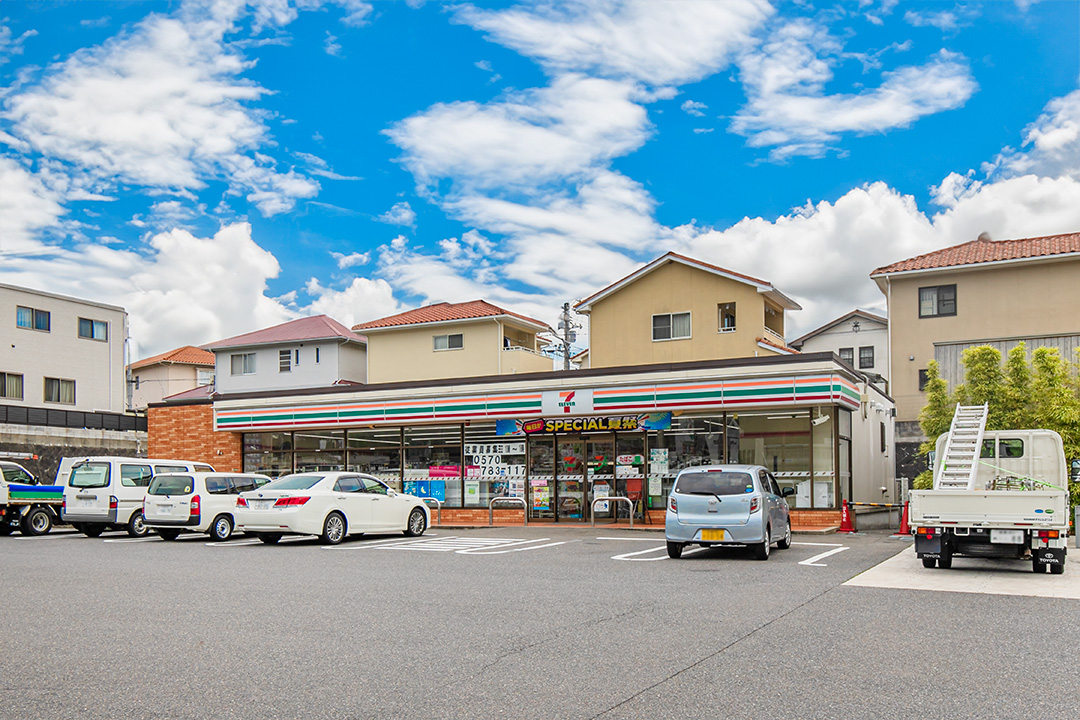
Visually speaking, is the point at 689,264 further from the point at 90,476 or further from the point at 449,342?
the point at 90,476

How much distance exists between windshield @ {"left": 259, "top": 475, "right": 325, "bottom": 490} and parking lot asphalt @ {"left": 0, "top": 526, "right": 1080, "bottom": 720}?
375cm

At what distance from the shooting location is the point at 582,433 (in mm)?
25203

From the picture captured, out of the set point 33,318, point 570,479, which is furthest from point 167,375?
point 570,479

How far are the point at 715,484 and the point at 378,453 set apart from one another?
15.3m

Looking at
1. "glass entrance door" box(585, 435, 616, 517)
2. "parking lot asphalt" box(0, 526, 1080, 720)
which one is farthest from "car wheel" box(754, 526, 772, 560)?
"glass entrance door" box(585, 435, 616, 517)

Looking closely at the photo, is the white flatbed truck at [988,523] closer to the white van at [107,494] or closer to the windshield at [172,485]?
the windshield at [172,485]

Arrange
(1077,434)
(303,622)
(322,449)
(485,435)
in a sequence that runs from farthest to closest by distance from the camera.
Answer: (322,449)
(485,435)
(1077,434)
(303,622)

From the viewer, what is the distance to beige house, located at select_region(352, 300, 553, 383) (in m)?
38.3

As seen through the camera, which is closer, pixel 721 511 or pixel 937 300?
pixel 721 511

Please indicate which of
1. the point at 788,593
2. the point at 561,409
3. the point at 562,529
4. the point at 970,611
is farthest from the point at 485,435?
Result: the point at 970,611

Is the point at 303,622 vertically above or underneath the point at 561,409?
underneath

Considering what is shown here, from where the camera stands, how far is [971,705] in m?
5.89

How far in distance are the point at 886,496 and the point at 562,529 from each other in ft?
42.8

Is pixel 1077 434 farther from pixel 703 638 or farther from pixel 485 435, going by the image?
pixel 703 638
